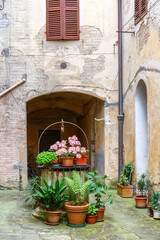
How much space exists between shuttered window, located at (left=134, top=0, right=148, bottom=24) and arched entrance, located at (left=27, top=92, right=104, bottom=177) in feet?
8.75

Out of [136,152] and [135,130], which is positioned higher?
[135,130]

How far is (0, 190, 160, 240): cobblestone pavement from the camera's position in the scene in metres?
5.39

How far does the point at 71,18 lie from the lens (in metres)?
9.88

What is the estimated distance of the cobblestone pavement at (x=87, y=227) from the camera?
539cm

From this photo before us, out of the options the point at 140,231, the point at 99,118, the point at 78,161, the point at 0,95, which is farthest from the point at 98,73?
the point at 140,231

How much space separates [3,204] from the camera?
7785mm

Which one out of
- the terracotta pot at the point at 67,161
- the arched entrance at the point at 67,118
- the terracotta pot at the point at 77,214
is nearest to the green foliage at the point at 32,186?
the terracotta pot at the point at 67,161

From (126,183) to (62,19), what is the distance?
16.5ft

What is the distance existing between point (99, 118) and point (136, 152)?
8.03 feet

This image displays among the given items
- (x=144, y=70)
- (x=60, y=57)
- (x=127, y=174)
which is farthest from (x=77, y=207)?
(x=60, y=57)

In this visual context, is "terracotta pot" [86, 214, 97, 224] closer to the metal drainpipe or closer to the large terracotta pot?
the large terracotta pot

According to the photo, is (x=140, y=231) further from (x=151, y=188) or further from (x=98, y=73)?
(x=98, y=73)

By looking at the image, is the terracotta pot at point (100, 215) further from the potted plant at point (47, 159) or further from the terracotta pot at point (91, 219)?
the potted plant at point (47, 159)

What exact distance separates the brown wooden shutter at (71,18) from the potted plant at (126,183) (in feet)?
13.4
